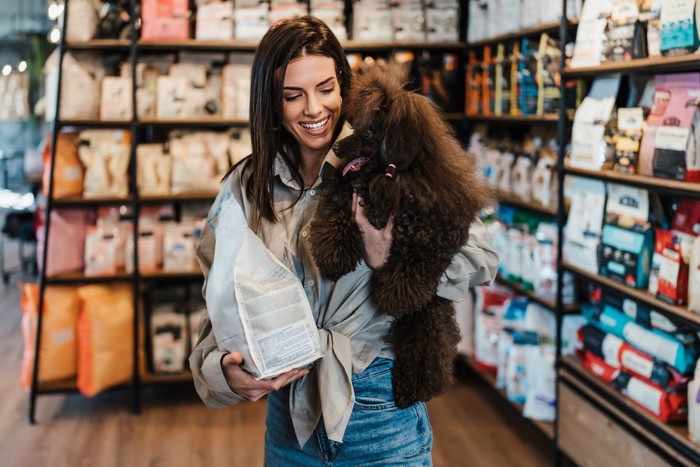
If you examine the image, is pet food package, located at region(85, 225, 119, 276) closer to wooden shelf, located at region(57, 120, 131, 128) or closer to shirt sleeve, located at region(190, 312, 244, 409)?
wooden shelf, located at region(57, 120, 131, 128)

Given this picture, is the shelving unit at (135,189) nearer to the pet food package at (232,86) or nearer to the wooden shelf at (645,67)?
the pet food package at (232,86)

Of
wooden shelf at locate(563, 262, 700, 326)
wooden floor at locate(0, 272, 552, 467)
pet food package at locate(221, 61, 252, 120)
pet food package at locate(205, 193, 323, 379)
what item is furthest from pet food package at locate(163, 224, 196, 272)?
pet food package at locate(205, 193, 323, 379)

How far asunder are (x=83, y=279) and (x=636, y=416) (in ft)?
8.81

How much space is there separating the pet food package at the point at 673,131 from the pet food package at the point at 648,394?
726 millimetres

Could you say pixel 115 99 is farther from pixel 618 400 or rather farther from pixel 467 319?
pixel 618 400

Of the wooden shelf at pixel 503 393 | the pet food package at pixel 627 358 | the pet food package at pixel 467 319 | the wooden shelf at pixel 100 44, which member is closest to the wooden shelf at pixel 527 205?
the pet food package at pixel 627 358

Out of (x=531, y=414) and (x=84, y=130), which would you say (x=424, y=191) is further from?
(x=84, y=130)

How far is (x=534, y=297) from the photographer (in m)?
3.22

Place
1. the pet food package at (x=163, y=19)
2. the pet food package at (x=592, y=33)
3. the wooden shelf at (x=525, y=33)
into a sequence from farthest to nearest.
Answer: the pet food package at (x=163, y=19), the wooden shelf at (x=525, y=33), the pet food package at (x=592, y=33)

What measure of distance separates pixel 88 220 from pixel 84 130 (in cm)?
48

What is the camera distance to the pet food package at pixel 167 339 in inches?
150

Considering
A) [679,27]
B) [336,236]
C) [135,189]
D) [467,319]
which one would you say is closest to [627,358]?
→ [679,27]

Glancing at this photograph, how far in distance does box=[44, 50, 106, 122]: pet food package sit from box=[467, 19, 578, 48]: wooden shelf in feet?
6.63

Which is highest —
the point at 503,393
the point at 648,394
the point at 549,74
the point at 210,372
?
the point at 549,74
